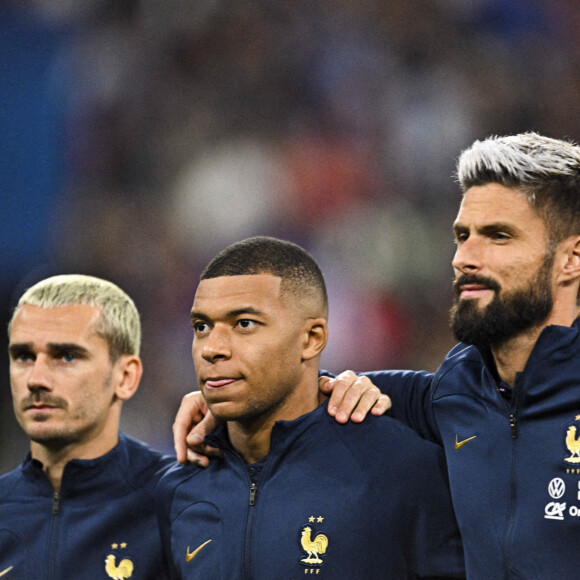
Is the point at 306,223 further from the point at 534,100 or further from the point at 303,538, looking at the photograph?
the point at 303,538

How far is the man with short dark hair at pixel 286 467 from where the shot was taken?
2.78 m

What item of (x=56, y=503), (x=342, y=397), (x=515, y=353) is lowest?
(x=56, y=503)

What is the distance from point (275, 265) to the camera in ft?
9.96

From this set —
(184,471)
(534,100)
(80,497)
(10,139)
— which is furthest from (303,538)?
(10,139)

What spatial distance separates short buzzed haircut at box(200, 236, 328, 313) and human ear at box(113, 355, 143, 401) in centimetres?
80

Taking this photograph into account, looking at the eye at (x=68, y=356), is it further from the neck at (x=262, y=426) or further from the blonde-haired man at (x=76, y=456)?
the neck at (x=262, y=426)

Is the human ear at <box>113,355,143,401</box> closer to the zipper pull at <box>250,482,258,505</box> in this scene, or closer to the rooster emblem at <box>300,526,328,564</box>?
the zipper pull at <box>250,482,258,505</box>

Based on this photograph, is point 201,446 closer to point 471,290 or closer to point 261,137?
point 471,290

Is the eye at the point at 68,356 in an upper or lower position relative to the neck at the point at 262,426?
upper

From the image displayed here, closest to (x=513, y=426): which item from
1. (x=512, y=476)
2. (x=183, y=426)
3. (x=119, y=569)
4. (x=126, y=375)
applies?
(x=512, y=476)

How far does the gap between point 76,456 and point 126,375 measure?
1.24 feet

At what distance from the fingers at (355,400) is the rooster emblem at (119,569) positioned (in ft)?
3.19

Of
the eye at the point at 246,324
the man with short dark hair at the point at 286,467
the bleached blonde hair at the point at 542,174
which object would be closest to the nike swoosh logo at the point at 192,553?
the man with short dark hair at the point at 286,467

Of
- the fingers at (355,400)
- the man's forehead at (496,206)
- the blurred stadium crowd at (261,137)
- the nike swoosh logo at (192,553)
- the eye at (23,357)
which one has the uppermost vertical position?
the blurred stadium crowd at (261,137)
